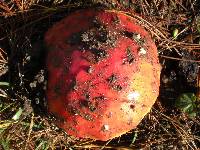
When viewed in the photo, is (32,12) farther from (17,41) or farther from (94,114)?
(94,114)

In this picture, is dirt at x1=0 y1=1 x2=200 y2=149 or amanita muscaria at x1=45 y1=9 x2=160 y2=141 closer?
amanita muscaria at x1=45 y1=9 x2=160 y2=141

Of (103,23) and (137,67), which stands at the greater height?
(103,23)

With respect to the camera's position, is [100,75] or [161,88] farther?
[161,88]

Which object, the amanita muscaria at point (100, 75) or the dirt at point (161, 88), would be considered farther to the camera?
the dirt at point (161, 88)

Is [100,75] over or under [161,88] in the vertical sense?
over

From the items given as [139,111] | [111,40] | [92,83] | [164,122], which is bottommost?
[164,122]

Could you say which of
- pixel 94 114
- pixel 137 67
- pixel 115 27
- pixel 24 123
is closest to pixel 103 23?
pixel 115 27

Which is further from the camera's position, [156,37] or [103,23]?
[156,37]

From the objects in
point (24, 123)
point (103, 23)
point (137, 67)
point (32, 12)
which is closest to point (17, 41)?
point (32, 12)
